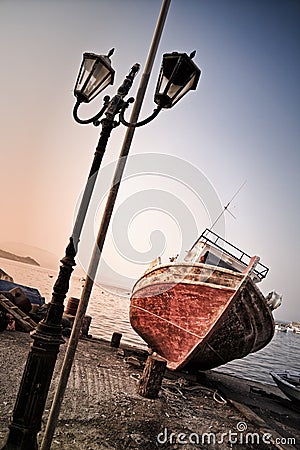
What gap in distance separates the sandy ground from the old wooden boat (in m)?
0.97

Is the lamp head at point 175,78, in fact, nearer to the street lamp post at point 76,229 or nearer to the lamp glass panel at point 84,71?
the street lamp post at point 76,229

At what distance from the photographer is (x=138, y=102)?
367 cm

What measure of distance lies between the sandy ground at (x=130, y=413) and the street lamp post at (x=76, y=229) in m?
0.92

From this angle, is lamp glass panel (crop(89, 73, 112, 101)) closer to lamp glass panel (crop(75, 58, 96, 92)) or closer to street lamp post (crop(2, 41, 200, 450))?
street lamp post (crop(2, 41, 200, 450))

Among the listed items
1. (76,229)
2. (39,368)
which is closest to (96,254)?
(76,229)

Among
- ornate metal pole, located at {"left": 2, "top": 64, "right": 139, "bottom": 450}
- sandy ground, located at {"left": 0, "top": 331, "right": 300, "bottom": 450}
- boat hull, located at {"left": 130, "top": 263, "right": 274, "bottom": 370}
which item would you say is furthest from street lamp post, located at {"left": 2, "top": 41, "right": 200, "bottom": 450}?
boat hull, located at {"left": 130, "top": 263, "right": 274, "bottom": 370}

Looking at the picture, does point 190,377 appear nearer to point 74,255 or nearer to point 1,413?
point 1,413

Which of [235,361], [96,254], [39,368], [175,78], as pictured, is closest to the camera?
[39,368]

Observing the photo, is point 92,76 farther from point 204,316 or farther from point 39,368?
point 204,316

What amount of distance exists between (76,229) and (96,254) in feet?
1.20

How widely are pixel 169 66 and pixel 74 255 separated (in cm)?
232

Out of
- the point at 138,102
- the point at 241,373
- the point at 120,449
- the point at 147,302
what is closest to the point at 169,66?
the point at 138,102

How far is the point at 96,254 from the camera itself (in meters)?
3.27

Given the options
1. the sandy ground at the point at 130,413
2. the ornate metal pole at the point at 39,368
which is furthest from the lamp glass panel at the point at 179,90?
the sandy ground at the point at 130,413
